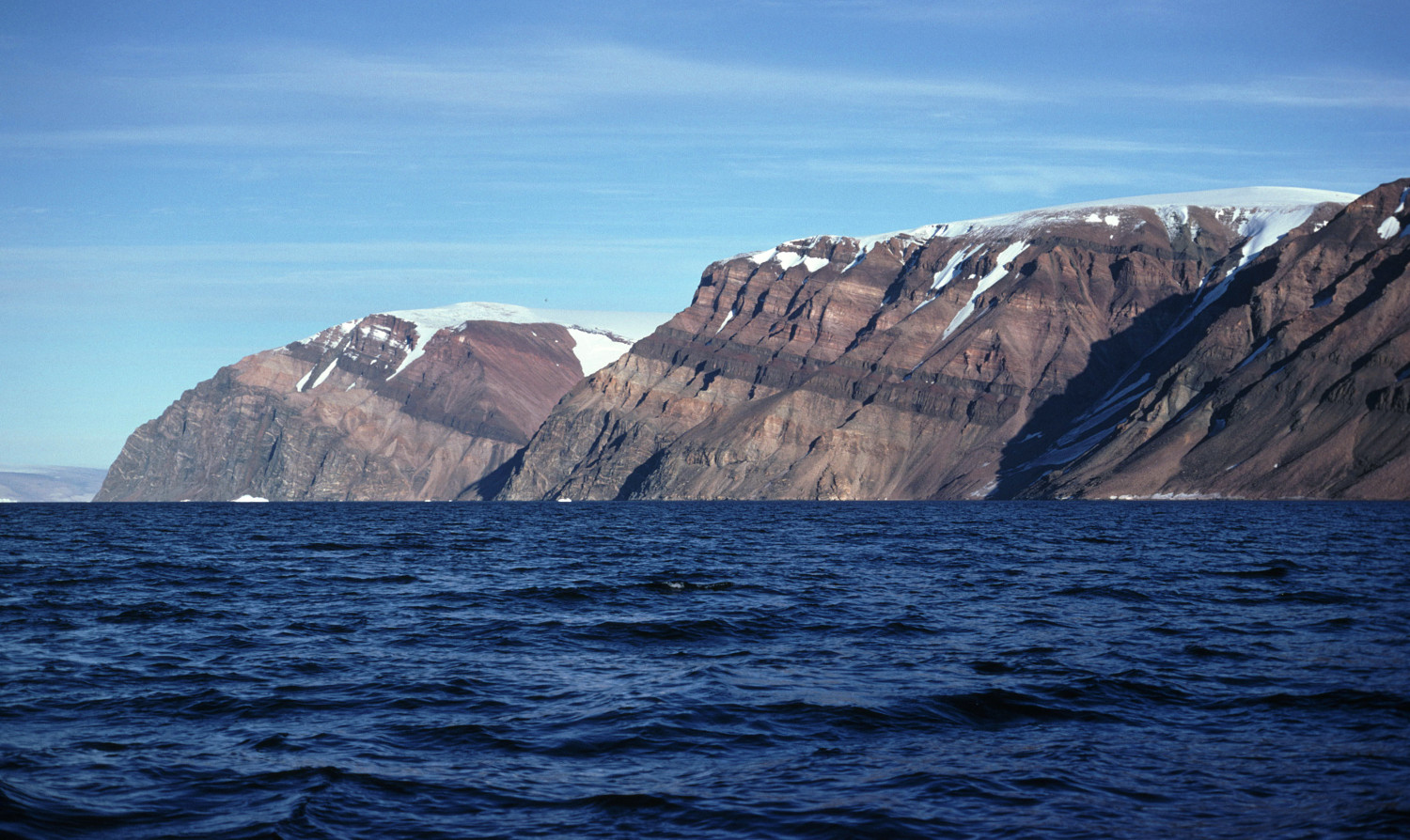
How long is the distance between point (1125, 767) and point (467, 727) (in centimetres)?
1121

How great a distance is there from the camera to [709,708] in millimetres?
23547

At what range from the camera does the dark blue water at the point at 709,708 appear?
1662cm

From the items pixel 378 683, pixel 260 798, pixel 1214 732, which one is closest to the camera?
pixel 260 798

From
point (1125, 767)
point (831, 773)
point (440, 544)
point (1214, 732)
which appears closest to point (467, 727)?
point (831, 773)

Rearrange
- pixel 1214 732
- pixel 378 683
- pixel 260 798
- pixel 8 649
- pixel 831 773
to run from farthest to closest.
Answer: pixel 8 649 → pixel 378 683 → pixel 1214 732 → pixel 831 773 → pixel 260 798

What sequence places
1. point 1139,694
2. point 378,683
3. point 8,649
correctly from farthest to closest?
point 8,649 < point 378,683 < point 1139,694

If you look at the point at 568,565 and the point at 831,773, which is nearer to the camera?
the point at 831,773

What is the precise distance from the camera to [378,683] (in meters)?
26.2

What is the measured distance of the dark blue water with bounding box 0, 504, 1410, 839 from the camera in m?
16.6

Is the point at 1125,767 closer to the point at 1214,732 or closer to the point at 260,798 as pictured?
the point at 1214,732

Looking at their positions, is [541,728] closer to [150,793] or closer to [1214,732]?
[150,793]

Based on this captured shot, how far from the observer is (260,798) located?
1722cm

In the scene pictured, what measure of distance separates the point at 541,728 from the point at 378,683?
5894mm

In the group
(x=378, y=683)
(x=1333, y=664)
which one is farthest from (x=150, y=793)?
(x=1333, y=664)
